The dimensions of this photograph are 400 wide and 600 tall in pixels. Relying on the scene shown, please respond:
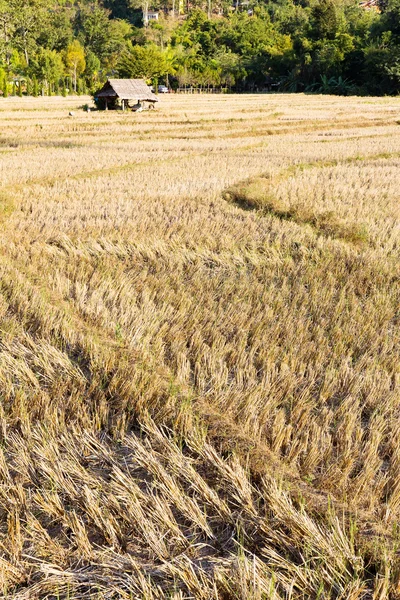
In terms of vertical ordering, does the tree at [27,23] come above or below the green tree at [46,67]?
A: above

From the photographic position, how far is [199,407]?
2477 mm

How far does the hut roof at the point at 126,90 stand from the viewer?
28.7 metres

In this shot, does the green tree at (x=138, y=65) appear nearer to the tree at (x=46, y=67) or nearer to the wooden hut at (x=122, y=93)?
the wooden hut at (x=122, y=93)

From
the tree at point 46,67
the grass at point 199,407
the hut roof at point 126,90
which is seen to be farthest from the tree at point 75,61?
the grass at point 199,407

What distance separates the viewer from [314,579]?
159cm

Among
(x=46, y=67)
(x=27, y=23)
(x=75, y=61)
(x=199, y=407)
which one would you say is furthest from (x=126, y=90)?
(x=27, y=23)

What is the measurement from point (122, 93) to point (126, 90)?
0.53 metres

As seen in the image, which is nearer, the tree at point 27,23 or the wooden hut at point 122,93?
the wooden hut at point 122,93

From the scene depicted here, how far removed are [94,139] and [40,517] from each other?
18594 millimetres

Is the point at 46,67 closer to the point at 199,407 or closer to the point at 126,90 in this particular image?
the point at 126,90

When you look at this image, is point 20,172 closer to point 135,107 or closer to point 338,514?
point 338,514

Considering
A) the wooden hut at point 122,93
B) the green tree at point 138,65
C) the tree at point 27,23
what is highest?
the tree at point 27,23

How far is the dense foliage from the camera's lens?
44375 millimetres

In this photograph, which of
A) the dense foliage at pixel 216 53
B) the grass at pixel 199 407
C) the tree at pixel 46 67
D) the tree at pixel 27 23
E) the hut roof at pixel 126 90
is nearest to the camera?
the grass at pixel 199 407
